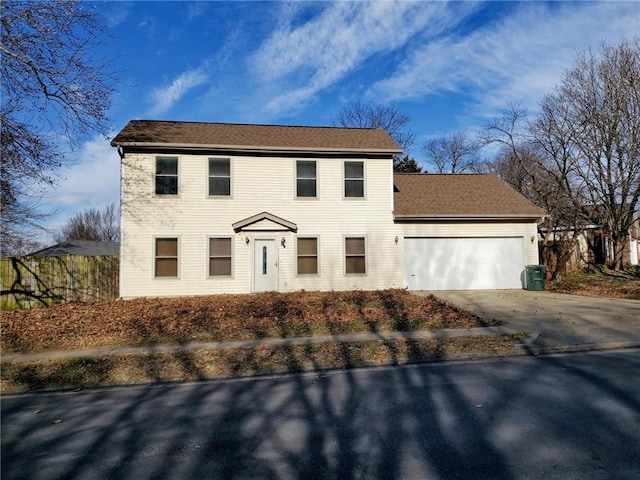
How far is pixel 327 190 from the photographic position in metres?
16.7

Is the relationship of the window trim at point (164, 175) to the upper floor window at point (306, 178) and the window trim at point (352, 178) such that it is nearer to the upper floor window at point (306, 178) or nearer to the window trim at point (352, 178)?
the upper floor window at point (306, 178)

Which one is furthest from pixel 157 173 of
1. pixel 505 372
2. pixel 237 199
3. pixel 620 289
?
pixel 620 289

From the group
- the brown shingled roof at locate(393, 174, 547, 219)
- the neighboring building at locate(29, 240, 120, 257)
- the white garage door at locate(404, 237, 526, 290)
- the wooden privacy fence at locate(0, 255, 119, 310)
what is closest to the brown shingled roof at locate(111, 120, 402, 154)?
the brown shingled roof at locate(393, 174, 547, 219)

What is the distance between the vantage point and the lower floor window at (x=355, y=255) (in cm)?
1678

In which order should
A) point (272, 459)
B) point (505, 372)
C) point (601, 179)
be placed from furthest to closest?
1. point (601, 179)
2. point (505, 372)
3. point (272, 459)

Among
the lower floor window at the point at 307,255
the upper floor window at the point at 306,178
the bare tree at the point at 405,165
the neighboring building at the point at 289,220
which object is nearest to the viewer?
the neighboring building at the point at 289,220

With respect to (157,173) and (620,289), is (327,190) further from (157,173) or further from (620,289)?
(620,289)

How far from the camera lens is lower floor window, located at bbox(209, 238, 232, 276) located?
52.3ft

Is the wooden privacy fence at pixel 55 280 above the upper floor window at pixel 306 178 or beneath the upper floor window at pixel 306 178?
beneath

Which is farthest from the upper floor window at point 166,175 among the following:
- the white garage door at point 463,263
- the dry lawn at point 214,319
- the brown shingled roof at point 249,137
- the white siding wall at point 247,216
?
the white garage door at point 463,263

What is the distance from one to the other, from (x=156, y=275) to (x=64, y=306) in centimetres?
311

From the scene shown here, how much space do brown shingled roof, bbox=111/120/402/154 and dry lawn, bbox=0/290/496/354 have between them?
5773mm

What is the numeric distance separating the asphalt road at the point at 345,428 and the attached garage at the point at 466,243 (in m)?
10.7

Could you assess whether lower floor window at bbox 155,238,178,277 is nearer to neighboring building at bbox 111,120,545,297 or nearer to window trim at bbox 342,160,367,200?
neighboring building at bbox 111,120,545,297
